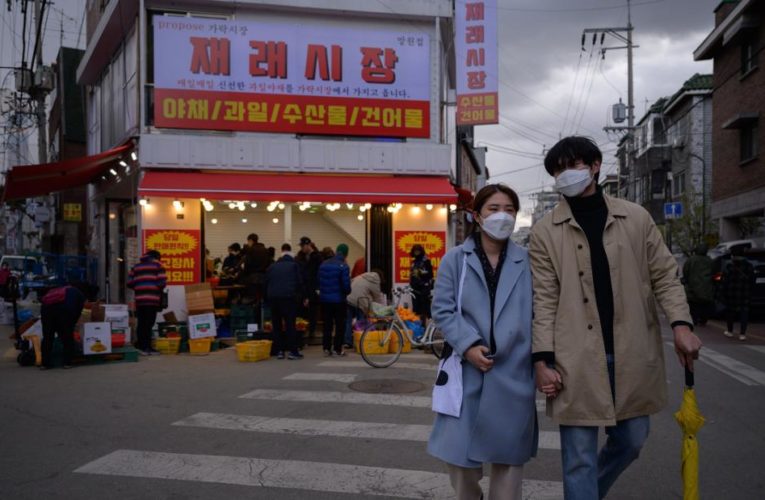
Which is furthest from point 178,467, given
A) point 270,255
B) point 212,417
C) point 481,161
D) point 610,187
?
point 610,187

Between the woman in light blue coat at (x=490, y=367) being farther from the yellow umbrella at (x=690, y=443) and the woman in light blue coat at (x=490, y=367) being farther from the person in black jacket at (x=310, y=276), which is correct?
the person in black jacket at (x=310, y=276)

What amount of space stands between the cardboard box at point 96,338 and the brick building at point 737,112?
71.1 feet

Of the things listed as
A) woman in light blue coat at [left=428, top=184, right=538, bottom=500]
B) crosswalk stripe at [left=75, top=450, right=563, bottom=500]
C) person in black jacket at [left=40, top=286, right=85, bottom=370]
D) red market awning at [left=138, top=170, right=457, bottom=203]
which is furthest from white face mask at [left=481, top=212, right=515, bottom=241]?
red market awning at [left=138, top=170, right=457, bottom=203]

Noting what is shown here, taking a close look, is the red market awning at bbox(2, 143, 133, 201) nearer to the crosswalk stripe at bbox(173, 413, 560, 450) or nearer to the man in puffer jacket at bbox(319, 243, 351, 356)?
the man in puffer jacket at bbox(319, 243, 351, 356)

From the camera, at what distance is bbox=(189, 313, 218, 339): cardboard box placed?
485 inches

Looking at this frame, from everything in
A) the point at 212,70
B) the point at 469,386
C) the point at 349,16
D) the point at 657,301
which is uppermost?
the point at 349,16

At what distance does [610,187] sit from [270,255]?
61.1 metres

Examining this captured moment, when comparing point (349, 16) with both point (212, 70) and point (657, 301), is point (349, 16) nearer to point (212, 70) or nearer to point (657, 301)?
point (212, 70)

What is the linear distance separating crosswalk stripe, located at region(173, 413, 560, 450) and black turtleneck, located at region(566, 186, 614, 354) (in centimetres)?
294

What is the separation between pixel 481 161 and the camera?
160 ft

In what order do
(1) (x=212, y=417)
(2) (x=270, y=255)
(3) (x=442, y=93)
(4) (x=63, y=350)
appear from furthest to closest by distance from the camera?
(3) (x=442, y=93), (2) (x=270, y=255), (4) (x=63, y=350), (1) (x=212, y=417)

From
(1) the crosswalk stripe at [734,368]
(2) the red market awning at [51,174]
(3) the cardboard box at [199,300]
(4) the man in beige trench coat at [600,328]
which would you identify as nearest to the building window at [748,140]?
(1) the crosswalk stripe at [734,368]

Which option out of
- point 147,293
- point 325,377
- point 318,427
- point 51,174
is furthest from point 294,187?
point 318,427

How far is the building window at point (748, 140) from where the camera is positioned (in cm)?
2423
